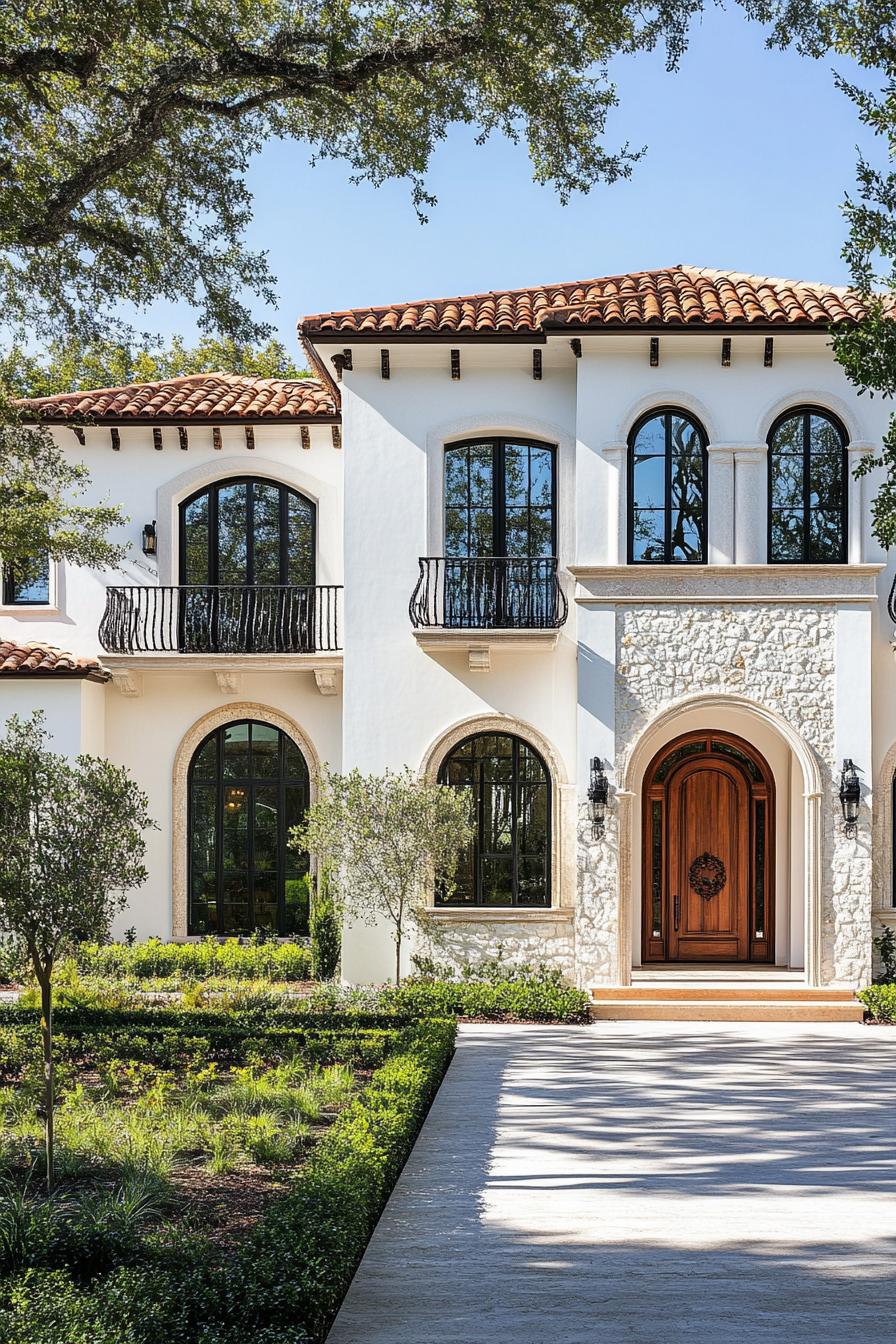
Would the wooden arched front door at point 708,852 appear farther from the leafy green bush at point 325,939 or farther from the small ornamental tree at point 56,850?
the small ornamental tree at point 56,850

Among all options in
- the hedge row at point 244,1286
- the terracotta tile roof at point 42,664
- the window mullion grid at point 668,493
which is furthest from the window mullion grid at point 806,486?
the hedge row at point 244,1286

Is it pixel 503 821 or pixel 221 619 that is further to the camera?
pixel 221 619

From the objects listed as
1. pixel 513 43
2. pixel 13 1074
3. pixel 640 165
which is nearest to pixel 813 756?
pixel 640 165

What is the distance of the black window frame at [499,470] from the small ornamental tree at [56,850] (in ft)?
28.2

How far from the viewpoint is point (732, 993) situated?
47.5 feet

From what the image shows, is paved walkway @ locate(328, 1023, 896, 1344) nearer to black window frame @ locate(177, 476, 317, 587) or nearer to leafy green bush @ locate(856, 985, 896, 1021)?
leafy green bush @ locate(856, 985, 896, 1021)

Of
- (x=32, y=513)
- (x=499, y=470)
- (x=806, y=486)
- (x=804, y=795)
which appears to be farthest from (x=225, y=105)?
(x=804, y=795)

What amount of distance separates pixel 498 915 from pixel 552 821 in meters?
1.37

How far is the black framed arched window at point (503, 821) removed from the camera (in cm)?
1562

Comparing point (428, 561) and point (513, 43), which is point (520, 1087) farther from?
point (513, 43)

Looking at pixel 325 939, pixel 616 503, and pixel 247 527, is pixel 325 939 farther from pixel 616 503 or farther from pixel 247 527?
pixel 616 503

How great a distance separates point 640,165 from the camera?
11.9m

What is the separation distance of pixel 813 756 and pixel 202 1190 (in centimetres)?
981

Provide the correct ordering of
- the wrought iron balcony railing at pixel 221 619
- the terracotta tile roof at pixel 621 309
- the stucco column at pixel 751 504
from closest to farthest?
the terracotta tile roof at pixel 621 309, the stucco column at pixel 751 504, the wrought iron balcony railing at pixel 221 619
